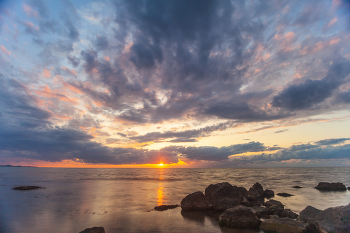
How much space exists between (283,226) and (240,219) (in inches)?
110

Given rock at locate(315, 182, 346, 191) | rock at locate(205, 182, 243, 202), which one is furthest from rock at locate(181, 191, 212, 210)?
rock at locate(315, 182, 346, 191)

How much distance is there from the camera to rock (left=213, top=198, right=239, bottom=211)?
18.2 m

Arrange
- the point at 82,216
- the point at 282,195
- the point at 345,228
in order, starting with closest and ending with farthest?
the point at 345,228
the point at 82,216
the point at 282,195

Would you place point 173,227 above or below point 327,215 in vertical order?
below

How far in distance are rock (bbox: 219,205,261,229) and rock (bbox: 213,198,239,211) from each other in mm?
4288

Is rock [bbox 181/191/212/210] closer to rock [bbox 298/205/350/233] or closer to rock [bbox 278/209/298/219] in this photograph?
rock [bbox 278/209/298/219]

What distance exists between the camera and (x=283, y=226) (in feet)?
38.7

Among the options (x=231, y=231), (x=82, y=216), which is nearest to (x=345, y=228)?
(x=231, y=231)

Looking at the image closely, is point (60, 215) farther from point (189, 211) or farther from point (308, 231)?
point (308, 231)

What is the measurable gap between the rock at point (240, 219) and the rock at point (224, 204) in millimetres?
4288

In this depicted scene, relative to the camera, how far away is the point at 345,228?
1003cm

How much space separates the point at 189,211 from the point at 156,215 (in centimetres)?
352

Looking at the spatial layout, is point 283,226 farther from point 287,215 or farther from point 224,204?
point 224,204

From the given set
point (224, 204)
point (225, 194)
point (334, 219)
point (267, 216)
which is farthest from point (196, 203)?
point (334, 219)
